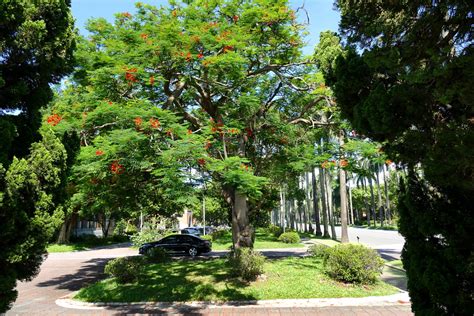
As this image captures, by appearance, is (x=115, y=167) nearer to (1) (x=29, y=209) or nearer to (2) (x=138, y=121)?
(2) (x=138, y=121)

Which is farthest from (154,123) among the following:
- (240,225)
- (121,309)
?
(240,225)

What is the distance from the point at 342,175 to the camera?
77.2 ft

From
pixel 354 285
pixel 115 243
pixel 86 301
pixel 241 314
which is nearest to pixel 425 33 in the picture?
pixel 241 314

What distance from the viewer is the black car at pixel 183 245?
23.0m

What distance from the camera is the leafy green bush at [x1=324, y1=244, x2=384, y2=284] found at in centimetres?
1064

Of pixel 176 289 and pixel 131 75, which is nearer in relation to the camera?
pixel 131 75

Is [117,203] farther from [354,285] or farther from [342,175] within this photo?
[342,175]

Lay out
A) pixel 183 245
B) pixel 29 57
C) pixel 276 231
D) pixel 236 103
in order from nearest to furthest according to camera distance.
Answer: pixel 29 57 < pixel 236 103 < pixel 183 245 < pixel 276 231

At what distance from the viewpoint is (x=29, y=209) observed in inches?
197

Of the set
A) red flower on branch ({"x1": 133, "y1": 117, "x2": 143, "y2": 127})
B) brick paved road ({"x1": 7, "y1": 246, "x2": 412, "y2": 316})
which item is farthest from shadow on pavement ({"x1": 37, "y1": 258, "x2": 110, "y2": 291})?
red flower on branch ({"x1": 133, "y1": 117, "x2": 143, "y2": 127})

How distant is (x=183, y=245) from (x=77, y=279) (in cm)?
916

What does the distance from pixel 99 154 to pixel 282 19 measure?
23.8ft

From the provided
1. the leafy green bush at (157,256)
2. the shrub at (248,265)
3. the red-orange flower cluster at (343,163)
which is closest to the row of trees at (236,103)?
the red-orange flower cluster at (343,163)

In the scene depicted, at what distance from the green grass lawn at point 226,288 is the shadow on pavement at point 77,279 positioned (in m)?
2.21
